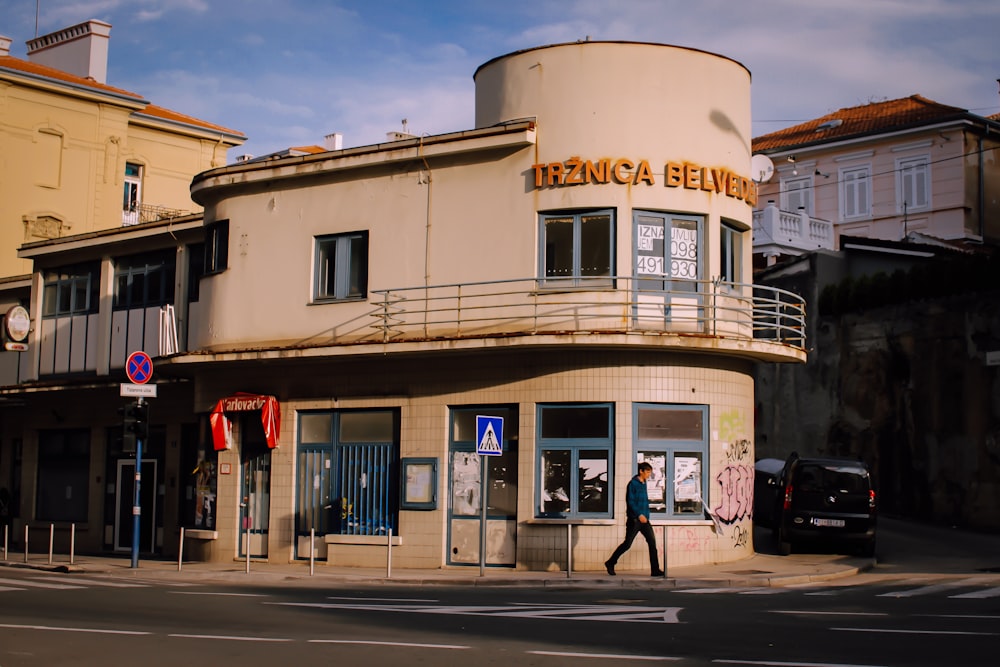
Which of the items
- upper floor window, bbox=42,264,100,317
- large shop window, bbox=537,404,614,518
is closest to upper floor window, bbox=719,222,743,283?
large shop window, bbox=537,404,614,518

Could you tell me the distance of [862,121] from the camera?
4759 cm

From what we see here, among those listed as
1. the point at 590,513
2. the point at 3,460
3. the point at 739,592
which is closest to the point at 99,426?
the point at 3,460

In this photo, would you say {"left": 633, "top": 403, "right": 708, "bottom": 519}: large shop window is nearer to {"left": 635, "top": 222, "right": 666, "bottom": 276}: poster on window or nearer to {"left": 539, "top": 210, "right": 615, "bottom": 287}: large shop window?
{"left": 635, "top": 222, "right": 666, "bottom": 276}: poster on window

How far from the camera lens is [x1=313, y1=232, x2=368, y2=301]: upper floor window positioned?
23.5 m

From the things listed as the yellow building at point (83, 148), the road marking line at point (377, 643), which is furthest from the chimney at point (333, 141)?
the road marking line at point (377, 643)

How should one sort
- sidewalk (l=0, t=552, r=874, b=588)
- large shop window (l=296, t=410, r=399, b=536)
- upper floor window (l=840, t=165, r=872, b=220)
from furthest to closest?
upper floor window (l=840, t=165, r=872, b=220), large shop window (l=296, t=410, r=399, b=536), sidewalk (l=0, t=552, r=874, b=588)

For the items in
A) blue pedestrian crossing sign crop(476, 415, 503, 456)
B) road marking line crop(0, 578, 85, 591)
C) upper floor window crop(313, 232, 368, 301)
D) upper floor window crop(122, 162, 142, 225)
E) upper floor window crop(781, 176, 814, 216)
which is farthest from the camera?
upper floor window crop(781, 176, 814, 216)

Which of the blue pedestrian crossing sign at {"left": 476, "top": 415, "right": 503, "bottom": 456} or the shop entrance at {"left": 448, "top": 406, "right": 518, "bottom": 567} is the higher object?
the blue pedestrian crossing sign at {"left": 476, "top": 415, "right": 503, "bottom": 456}

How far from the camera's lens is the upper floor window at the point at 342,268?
23.5m

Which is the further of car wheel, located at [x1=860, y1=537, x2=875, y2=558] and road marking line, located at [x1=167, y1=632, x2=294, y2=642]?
car wheel, located at [x1=860, y1=537, x2=875, y2=558]

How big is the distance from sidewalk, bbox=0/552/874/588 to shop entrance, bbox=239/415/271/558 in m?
0.47

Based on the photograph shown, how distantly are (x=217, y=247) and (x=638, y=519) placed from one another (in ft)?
38.3

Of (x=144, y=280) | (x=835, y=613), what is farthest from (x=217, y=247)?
(x=835, y=613)

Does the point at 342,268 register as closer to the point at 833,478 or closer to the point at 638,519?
the point at 638,519
